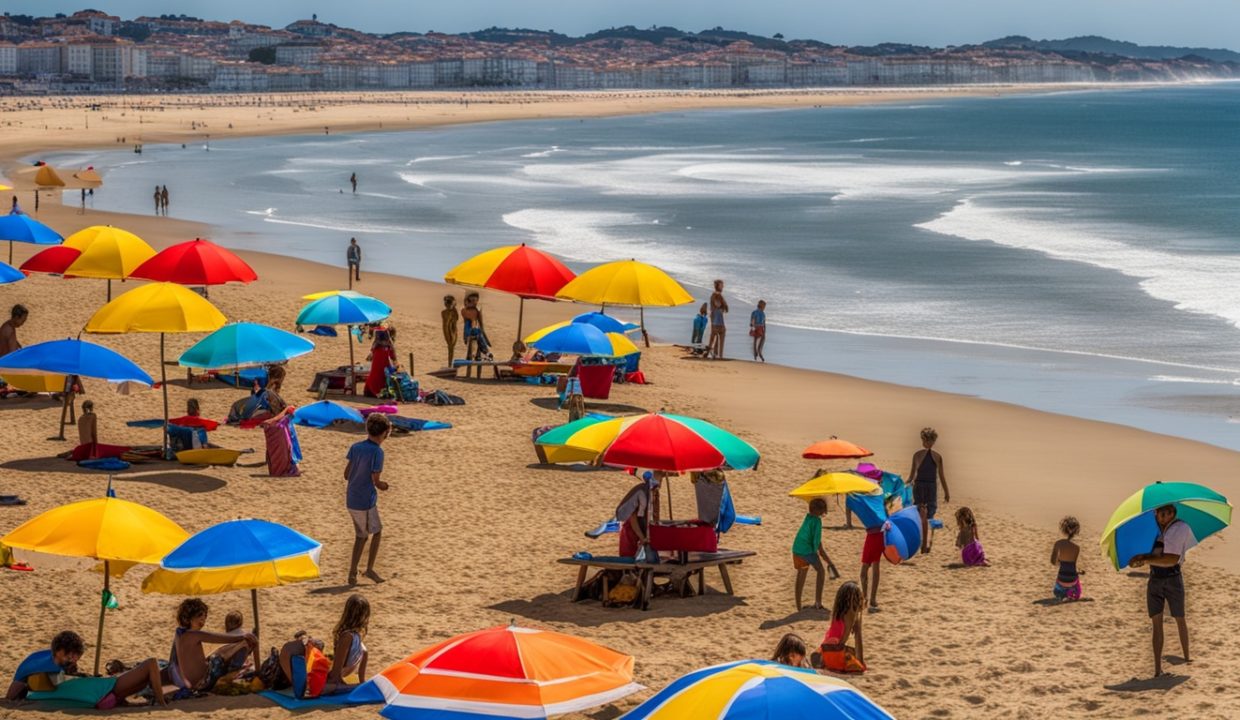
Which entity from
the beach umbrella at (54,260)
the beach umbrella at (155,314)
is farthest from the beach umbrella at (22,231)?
the beach umbrella at (155,314)

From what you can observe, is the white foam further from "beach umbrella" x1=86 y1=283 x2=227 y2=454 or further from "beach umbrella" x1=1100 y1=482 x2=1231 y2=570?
"beach umbrella" x1=86 y1=283 x2=227 y2=454

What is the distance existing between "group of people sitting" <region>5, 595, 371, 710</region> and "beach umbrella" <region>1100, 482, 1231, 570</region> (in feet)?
14.5

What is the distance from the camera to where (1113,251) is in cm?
3791

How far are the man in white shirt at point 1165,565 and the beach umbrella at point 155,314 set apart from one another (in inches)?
333

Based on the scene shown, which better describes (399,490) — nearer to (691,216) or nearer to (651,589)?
(651,589)

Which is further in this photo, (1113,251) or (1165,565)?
(1113,251)

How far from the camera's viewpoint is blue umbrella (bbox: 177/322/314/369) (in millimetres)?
14406

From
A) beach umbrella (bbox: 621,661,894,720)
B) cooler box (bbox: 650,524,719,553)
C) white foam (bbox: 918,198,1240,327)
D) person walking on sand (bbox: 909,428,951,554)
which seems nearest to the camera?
beach umbrella (bbox: 621,661,894,720)

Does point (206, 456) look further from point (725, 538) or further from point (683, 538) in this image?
point (683, 538)

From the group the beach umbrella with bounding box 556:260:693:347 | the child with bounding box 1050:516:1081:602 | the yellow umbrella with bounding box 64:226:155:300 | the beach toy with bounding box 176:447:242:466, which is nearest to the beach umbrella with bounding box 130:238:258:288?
the yellow umbrella with bounding box 64:226:155:300

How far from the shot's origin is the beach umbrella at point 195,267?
17.3 metres

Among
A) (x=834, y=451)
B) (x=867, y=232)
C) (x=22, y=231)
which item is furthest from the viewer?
(x=867, y=232)

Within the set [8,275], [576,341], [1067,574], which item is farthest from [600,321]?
[1067,574]

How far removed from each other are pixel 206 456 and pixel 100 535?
20.1 feet
